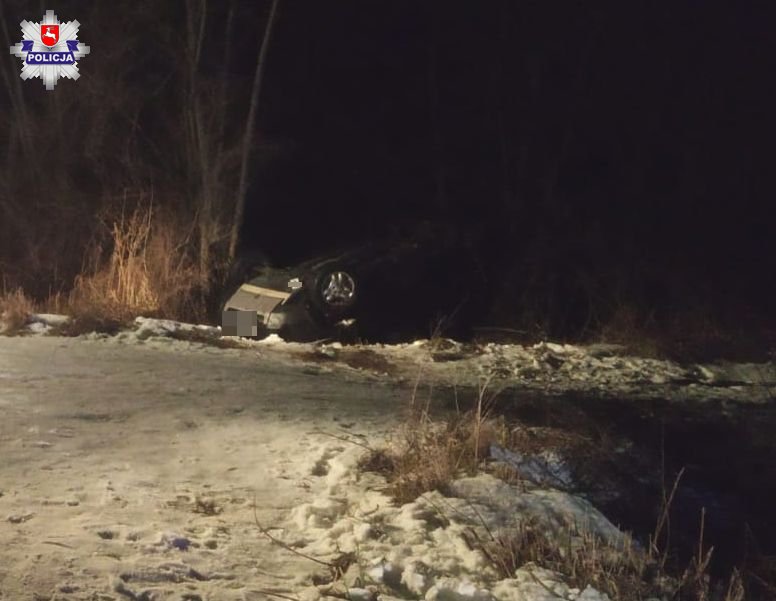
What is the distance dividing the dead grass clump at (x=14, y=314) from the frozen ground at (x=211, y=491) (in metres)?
0.76

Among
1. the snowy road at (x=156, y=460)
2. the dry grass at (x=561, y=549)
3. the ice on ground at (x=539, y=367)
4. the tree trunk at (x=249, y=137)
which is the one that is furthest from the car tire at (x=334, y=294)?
the dry grass at (x=561, y=549)

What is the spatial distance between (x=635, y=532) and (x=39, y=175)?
1294cm

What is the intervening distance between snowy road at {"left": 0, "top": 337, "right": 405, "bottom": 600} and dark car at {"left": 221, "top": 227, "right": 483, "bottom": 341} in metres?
1.18

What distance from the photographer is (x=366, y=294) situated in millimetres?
11008

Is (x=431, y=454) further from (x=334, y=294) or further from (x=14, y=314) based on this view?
(x=14, y=314)

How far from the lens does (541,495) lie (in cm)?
570

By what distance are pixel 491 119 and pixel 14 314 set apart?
1138cm

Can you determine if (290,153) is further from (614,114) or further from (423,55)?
(614,114)

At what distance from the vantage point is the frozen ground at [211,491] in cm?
451

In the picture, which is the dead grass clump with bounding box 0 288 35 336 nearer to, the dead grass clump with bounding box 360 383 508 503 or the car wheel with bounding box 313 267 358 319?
the car wheel with bounding box 313 267 358 319

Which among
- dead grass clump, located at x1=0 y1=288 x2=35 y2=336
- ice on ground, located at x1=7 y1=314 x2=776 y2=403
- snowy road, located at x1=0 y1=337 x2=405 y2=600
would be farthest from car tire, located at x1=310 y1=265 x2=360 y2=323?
dead grass clump, located at x1=0 y1=288 x2=35 y2=336

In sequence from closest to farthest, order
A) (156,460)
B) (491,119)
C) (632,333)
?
(156,460) → (632,333) → (491,119)
